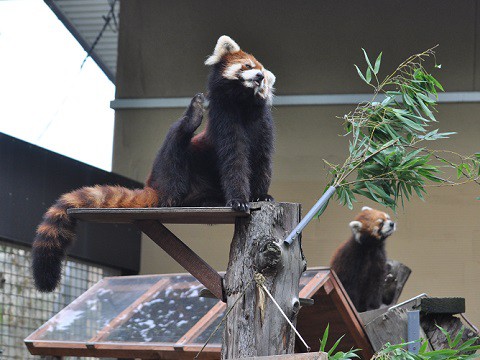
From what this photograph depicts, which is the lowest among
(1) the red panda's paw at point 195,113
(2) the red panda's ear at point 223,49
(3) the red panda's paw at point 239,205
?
(3) the red panda's paw at point 239,205

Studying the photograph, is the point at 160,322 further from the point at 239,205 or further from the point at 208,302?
the point at 239,205

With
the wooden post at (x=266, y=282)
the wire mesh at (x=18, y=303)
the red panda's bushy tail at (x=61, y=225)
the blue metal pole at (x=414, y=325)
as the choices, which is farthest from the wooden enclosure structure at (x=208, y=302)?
the wire mesh at (x=18, y=303)

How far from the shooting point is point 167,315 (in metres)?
5.60

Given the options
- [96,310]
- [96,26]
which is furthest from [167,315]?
[96,26]

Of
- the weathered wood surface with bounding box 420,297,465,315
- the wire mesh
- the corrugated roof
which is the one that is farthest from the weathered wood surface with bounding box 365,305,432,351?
the corrugated roof

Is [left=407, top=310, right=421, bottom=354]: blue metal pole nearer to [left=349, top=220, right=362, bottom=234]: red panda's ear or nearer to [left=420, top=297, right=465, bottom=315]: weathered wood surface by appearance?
[left=420, top=297, right=465, bottom=315]: weathered wood surface

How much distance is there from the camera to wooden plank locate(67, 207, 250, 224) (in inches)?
134

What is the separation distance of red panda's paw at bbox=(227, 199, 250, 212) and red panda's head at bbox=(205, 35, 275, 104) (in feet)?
1.91

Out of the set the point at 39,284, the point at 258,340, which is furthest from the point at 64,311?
the point at 258,340

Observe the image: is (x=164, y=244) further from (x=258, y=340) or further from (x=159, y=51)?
(x=159, y=51)

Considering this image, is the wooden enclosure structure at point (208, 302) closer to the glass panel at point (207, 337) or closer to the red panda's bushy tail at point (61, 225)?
the glass panel at point (207, 337)

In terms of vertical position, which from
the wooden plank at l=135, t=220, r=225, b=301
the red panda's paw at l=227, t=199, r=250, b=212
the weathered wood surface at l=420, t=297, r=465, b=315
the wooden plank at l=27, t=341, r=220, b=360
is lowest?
the wooden plank at l=27, t=341, r=220, b=360

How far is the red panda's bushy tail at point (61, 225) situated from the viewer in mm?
3602

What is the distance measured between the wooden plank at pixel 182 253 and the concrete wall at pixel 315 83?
4.48 metres
